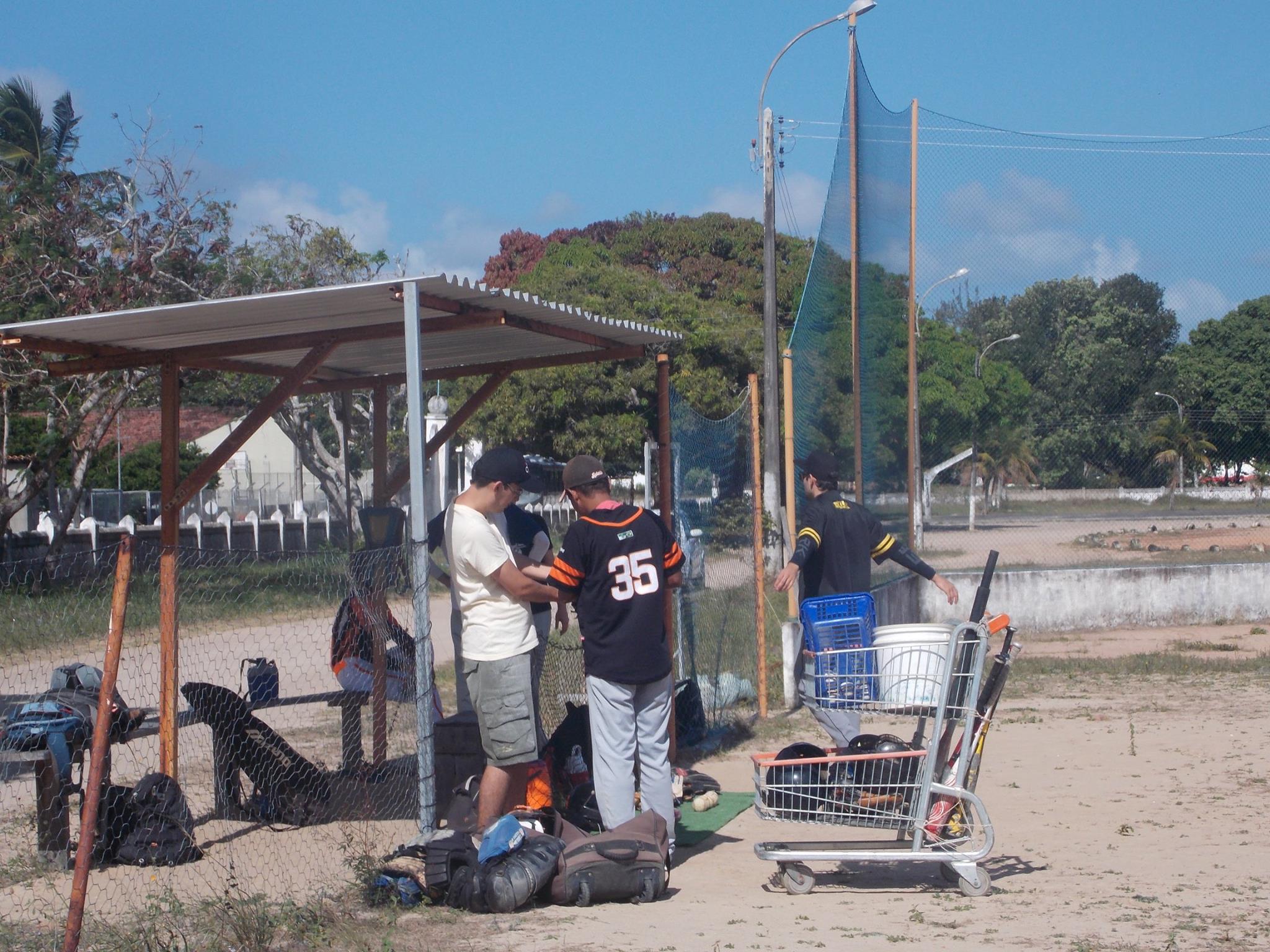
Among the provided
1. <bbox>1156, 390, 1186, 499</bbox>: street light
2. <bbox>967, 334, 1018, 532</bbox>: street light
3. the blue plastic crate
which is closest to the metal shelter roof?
the blue plastic crate

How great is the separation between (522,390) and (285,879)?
19142mm

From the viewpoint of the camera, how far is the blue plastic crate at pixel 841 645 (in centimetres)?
509

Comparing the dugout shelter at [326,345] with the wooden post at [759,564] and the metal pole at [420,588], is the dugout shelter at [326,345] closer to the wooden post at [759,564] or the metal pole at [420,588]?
the metal pole at [420,588]

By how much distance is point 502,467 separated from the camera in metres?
5.30

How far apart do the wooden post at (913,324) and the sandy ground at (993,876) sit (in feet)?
17.1

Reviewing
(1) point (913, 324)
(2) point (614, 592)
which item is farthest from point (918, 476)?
(2) point (614, 592)

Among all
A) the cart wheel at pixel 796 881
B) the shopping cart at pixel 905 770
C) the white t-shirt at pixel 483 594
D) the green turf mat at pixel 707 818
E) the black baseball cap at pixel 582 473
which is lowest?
the green turf mat at pixel 707 818

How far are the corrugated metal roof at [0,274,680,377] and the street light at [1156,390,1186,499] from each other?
11.1 metres

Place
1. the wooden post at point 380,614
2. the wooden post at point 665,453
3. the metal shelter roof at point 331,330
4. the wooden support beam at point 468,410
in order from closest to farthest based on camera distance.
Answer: the metal shelter roof at point 331,330, the wooden post at point 380,614, the wooden post at point 665,453, the wooden support beam at point 468,410

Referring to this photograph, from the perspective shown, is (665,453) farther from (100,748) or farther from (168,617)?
(100,748)

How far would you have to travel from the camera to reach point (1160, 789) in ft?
22.2

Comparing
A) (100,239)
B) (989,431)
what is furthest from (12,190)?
(989,431)

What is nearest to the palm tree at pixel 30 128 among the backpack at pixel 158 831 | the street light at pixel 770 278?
the street light at pixel 770 278

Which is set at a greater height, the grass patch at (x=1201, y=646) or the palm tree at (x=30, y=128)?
the palm tree at (x=30, y=128)
